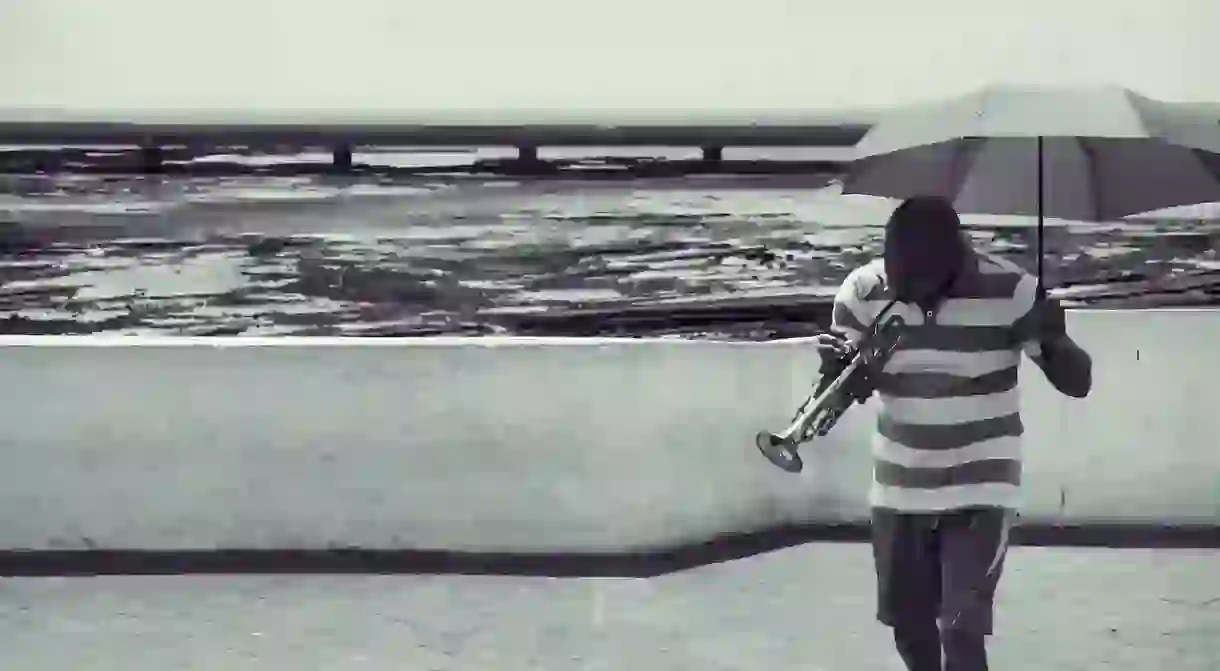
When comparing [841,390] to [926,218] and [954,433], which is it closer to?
[954,433]

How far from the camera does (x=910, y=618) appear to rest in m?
Answer: 2.68

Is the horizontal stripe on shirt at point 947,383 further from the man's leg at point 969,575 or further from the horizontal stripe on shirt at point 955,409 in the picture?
the man's leg at point 969,575

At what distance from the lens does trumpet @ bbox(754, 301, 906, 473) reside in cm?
261

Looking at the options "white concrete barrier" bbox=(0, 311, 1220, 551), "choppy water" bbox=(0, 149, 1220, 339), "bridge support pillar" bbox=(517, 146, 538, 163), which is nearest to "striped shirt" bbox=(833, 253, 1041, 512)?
"white concrete barrier" bbox=(0, 311, 1220, 551)

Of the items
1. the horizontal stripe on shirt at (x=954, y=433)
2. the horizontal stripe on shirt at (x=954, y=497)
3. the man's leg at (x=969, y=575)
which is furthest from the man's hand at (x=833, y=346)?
the man's leg at (x=969, y=575)

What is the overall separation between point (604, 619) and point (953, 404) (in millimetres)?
1666

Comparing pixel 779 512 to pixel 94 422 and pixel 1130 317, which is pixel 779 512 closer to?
pixel 1130 317

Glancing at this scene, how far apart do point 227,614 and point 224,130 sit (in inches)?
71.5

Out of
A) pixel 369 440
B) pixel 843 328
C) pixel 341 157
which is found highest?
pixel 341 157

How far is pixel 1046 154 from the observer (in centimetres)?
301

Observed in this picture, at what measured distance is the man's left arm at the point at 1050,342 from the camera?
98.0 inches

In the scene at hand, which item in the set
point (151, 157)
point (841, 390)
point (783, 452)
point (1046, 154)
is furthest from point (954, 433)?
point (151, 157)

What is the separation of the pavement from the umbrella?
1.42 m

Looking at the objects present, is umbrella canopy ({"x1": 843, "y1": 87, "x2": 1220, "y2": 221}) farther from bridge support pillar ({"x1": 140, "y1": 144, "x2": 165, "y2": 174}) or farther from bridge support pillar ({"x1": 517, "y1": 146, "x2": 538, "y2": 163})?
bridge support pillar ({"x1": 140, "y1": 144, "x2": 165, "y2": 174})
